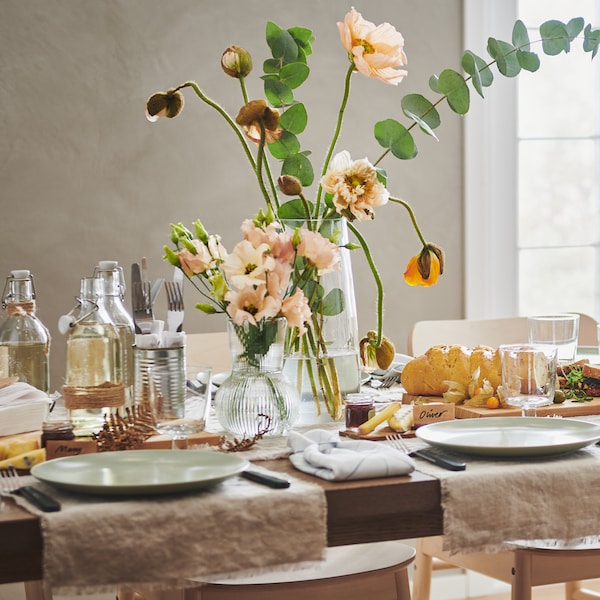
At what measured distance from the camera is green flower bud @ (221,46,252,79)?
60.6 inches

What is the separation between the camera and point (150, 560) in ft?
3.27

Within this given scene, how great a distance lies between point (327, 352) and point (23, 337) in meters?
0.57

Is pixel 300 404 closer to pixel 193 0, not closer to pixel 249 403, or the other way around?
pixel 249 403

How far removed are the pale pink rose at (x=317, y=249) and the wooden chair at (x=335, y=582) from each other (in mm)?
502

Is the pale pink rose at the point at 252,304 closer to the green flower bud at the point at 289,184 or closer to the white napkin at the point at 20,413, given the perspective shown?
the green flower bud at the point at 289,184

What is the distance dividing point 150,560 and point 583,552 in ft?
3.67

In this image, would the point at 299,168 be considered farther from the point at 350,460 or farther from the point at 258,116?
the point at 350,460

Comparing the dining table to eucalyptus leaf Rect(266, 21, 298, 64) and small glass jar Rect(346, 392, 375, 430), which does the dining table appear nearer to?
small glass jar Rect(346, 392, 375, 430)

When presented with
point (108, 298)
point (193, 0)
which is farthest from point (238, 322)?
point (193, 0)

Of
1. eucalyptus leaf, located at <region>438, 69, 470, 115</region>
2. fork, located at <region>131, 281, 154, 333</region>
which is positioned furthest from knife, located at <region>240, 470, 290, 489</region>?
eucalyptus leaf, located at <region>438, 69, 470, 115</region>

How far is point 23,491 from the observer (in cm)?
107

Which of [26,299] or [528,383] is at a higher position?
[26,299]

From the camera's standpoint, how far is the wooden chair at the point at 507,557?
184cm

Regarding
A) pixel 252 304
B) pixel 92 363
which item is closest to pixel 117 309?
pixel 92 363
